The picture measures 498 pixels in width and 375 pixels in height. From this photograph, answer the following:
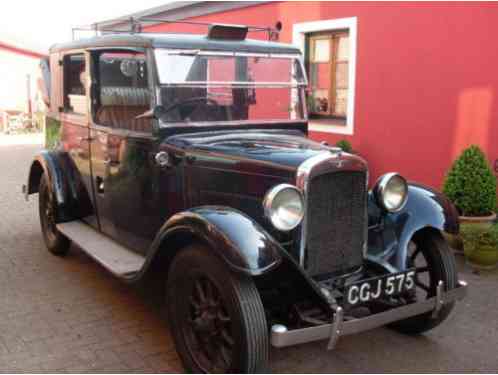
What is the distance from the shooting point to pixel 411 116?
6230 millimetres

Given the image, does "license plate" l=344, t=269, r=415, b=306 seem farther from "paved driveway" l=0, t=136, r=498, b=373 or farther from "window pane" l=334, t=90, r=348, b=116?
"window pane" l=334, t=90, r=348, b=116

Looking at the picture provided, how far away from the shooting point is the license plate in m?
2.74

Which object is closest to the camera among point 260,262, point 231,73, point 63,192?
point 260,262

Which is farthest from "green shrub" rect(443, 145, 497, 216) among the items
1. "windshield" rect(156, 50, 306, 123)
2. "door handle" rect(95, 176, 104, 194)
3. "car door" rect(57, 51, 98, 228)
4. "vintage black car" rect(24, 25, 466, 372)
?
"car door" rect(57, 51, 98, 228)

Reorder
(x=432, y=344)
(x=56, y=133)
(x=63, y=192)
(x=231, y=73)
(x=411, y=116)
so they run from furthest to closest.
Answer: (x=411, y=116), (x=56, y=133), (x=63, y=192), (x=231, y=73), (x=432, y=344)

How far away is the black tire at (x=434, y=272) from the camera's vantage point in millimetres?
3289

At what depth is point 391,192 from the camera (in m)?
3.30

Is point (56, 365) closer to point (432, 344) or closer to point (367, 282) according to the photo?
point (367, 282)

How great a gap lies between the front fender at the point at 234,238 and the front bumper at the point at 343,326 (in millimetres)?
318

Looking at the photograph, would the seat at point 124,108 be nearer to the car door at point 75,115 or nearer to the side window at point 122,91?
the side window at point 122,91

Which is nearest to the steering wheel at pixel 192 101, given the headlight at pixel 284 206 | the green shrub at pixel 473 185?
the headlight at pixel 284 206

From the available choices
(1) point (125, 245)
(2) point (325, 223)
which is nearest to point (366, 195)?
(2) point (325, 223)

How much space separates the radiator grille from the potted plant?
1851 millimetres

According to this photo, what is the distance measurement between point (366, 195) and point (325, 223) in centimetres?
34
